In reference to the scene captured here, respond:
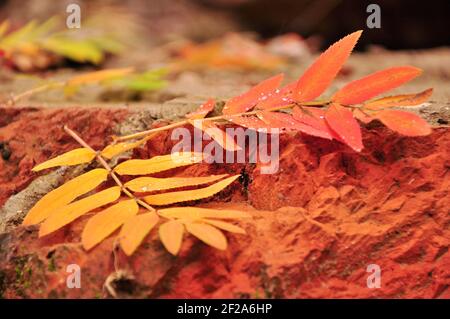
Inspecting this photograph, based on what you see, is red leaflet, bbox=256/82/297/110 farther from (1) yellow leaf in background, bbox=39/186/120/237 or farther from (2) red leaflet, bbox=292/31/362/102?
(1) yellow leaf in background, bbox=39/186/120/237

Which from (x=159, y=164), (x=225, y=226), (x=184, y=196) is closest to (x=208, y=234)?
(x=225, y=226)

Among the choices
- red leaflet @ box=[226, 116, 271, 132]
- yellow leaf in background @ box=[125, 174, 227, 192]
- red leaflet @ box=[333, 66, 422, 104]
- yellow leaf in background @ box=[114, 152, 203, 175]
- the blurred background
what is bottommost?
yellow leaf in background @ box=[125, 174, 227, 192]

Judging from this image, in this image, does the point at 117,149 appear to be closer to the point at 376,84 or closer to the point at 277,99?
the point at 277,99

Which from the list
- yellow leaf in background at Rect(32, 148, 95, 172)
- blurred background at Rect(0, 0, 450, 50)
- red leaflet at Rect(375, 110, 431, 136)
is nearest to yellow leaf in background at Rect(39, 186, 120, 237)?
yellow leaf in background at Rect(32, 148, 95, 172)

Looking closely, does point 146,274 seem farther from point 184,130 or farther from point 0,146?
point 0,146

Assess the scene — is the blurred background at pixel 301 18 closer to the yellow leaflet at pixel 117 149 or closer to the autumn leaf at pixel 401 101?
the yellow leaflet at pixel 117 149

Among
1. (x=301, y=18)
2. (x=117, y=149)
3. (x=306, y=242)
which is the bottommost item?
(x=306, y=242)

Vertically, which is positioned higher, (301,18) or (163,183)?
(301,18)
